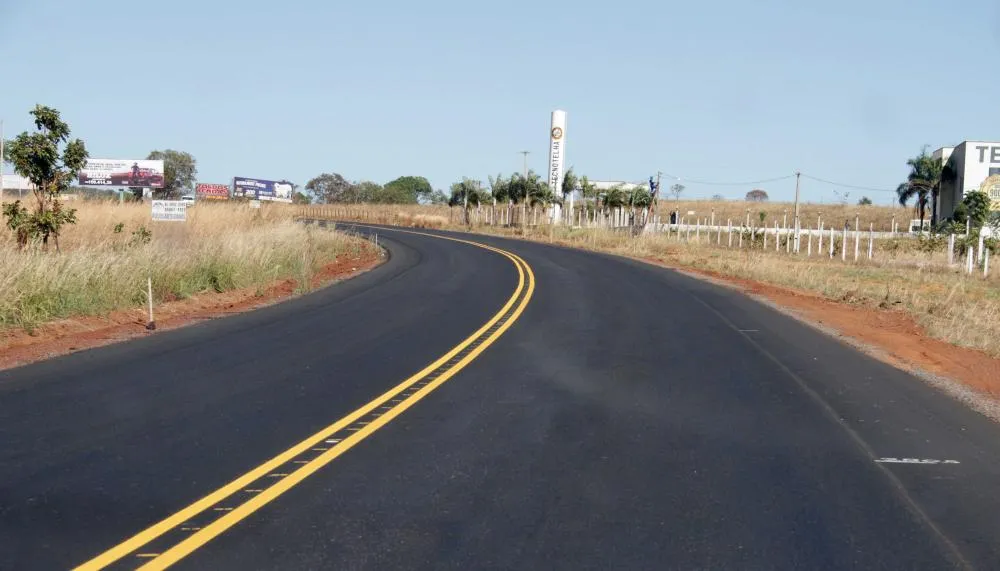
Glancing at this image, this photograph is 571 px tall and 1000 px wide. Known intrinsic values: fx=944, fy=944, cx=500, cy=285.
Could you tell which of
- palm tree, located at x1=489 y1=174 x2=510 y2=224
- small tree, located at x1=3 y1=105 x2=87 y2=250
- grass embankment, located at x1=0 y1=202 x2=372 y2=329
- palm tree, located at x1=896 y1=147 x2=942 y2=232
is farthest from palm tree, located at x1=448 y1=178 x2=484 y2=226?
small tree, located at x1=3 y1=105 x2=87 y2=250

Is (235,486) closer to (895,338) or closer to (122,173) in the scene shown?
(895,338)

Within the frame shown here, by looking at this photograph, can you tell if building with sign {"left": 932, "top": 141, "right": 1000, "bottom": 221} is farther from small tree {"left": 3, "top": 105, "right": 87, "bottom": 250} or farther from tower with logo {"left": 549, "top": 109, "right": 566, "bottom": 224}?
small tree {"left": 3, "top": 105, "right": 87, "bottom": 250}

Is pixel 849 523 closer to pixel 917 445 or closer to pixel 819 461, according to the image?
pixel 819 461

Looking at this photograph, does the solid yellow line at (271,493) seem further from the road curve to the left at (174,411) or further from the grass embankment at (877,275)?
the grass embankment at (877,275)

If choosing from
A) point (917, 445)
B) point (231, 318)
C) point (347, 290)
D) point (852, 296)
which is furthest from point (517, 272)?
point (917, 445)

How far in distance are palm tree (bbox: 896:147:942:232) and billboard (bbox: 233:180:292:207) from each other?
181 ft

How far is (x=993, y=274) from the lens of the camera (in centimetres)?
3922

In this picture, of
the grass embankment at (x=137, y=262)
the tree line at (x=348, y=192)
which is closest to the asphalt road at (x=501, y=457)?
the grass embankment at (x=137, y=262)

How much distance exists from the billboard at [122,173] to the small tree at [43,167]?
5819 cm

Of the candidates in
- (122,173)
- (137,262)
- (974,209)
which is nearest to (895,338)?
(137,262)

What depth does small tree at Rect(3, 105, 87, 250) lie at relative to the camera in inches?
768

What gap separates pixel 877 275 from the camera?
37.6 meters

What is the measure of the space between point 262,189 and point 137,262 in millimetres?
84870

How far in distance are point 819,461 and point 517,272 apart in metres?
24.3
